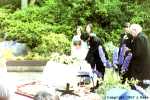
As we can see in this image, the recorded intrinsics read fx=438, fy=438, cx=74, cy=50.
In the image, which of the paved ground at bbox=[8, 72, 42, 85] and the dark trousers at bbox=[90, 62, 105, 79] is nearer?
the paved ground at bbox=[8, 72, 42, 85]

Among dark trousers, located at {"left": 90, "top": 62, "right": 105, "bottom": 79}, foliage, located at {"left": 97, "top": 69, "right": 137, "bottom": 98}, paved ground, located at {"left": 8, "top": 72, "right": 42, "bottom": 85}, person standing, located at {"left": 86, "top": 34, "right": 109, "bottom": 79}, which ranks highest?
person standing, located at {"left": 86, "top": 34, "right": 109, "bottom": 79}

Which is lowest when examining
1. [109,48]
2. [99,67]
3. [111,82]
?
[111,82]

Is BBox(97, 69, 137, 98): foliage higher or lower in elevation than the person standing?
lower

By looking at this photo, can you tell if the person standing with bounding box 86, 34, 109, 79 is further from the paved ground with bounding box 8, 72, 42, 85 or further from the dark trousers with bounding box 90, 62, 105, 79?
the paved ground with bounding box 8, 72, 42, 85

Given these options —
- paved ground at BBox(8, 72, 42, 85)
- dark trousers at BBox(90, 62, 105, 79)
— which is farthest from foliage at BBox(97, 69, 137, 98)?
paved ground at BBox(8, 72, 42, 85)

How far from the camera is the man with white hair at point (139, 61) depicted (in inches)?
138

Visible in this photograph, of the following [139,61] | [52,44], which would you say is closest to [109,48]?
[139,61]

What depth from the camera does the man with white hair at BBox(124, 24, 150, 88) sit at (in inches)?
138

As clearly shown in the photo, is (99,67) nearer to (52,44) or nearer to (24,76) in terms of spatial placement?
(52,44)

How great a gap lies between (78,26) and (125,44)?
407 millimetres

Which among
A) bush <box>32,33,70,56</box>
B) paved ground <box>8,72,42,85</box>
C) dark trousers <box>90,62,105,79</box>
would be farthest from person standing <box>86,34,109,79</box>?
paved ground <box>8,72,42,85</box>

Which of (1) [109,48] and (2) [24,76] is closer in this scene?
(2) [24,76]

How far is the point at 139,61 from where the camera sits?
11.7 feet

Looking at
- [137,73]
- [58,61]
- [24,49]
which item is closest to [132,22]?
[137,73]
